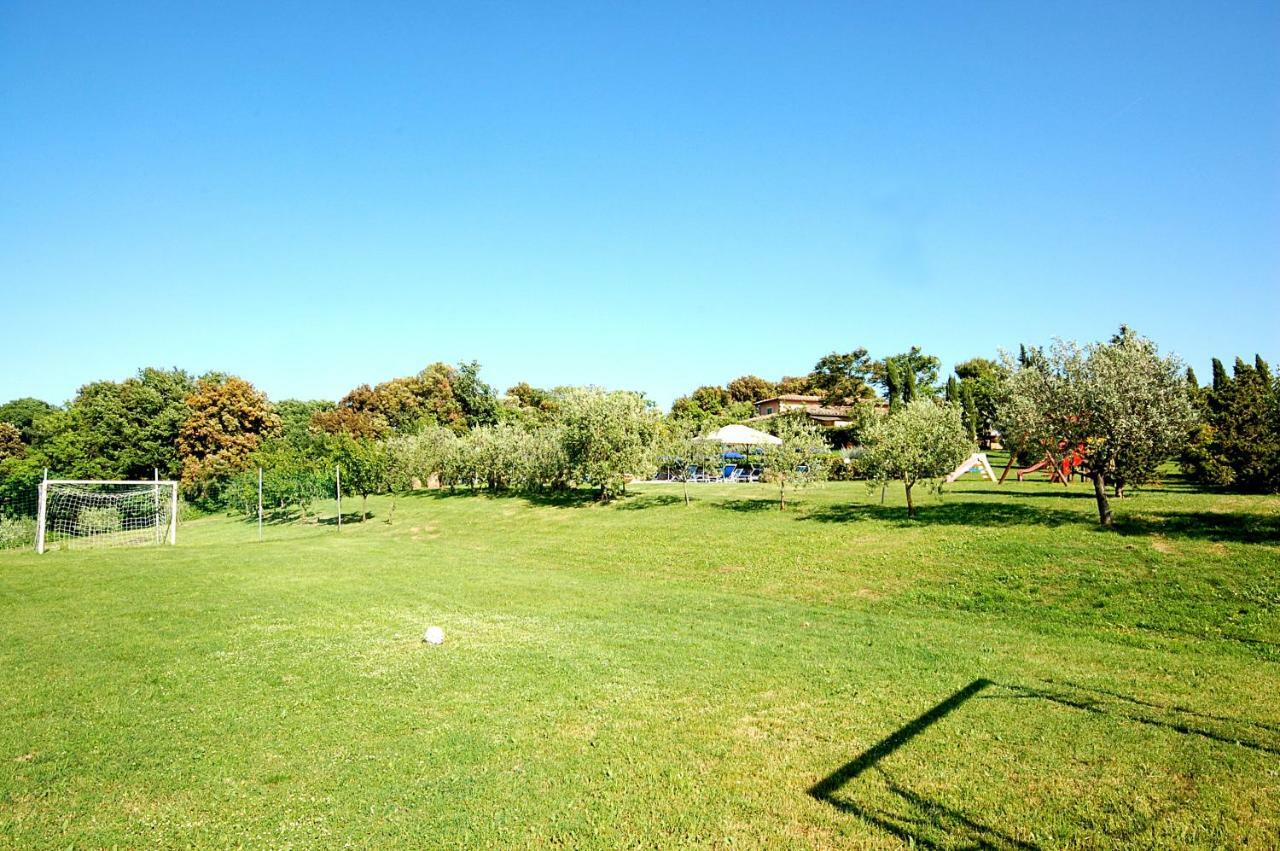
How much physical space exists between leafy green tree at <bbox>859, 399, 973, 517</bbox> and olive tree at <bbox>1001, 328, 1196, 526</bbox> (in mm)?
3964

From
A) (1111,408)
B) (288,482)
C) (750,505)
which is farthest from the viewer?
(288,482)

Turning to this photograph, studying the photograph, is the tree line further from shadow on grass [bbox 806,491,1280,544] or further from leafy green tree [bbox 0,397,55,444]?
leafy green tree [bbox 0,397,55,444]

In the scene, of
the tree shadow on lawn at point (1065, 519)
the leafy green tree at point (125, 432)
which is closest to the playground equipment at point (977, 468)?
the tree shadow on lawn at point (1065, 519)

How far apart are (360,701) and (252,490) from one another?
41.7 meters

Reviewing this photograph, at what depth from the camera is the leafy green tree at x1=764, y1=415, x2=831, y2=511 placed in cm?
2680

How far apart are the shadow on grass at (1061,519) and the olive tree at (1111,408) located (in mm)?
1036

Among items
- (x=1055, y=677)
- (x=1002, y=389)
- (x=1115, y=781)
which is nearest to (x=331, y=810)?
(x=1115, y=781)

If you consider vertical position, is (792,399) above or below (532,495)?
above

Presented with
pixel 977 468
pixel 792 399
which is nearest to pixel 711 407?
pixel 792 399

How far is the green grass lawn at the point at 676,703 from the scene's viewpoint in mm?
4844

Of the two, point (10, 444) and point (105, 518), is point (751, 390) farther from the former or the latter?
point (10, 444)

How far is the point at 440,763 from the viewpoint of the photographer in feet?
18.9

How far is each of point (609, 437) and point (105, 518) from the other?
24707 mm

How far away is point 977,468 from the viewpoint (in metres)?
42.8
